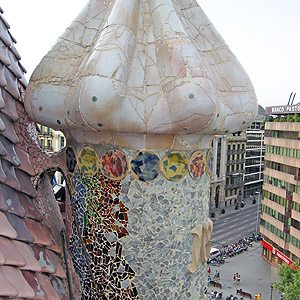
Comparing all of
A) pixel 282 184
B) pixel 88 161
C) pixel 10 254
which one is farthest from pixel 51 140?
pixel 10 254

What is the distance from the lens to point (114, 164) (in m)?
3.99

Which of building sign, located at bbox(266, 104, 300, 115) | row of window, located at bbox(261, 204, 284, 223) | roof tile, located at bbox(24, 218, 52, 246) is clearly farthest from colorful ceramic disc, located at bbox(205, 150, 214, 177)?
building sign, located at bbox(266, 104, 300, 115)

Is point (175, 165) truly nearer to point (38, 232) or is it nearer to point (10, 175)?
point (38, 232)

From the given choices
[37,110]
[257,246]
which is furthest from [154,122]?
[257,246]

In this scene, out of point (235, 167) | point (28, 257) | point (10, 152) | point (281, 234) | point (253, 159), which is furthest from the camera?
point (253, 159)

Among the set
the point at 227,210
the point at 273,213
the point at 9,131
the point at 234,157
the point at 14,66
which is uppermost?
the point at 14,66

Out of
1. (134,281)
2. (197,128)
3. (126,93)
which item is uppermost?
(126,93)

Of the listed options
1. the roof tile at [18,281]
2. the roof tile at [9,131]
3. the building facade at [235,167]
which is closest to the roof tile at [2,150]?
the roof tile at [9,131]

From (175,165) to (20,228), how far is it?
1.62m

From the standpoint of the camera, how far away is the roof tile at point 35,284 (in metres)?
Answer: 3.28

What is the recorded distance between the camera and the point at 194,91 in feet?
11.6

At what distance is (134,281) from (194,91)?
203cm

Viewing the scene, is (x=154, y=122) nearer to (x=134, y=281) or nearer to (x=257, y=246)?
(x=134, y=281)

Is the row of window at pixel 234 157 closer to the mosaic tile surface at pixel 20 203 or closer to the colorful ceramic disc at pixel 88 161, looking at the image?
the mosaic tile surface at pixel 20 203
